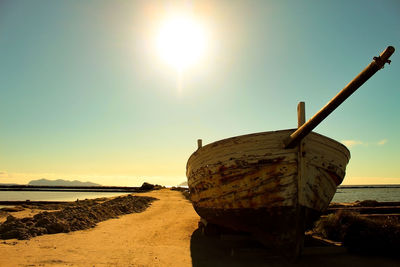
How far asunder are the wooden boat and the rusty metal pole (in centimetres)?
2

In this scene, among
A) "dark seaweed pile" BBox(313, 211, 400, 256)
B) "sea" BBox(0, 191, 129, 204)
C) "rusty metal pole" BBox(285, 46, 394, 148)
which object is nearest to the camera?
"rusty metal pole" BBox(285, 46, 394, 148)

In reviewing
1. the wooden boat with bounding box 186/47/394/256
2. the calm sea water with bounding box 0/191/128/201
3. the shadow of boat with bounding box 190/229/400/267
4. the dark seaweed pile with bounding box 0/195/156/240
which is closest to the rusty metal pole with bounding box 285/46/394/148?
the wooden boat with bounding box 186/47/394/256

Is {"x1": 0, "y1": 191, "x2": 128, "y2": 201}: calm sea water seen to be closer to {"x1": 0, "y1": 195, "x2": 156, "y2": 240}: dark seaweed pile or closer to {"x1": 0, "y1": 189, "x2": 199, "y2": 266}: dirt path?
{"x1": 0, "y1": 195, "x2": 156, "y2": 240}: dark seaweed pile

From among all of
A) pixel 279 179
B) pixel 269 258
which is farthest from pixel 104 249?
pixel 279 179

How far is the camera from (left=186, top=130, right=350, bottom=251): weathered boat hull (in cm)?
520

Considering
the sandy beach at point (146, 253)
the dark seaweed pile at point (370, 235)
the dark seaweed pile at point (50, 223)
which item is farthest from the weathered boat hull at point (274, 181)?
the dark seaweed pile at point (50, 223)

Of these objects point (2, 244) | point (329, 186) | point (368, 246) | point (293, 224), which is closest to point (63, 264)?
point (2, 244)

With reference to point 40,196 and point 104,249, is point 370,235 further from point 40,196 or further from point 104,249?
point 40,196

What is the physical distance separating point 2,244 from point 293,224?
6.36m

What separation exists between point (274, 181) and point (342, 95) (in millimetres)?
2124

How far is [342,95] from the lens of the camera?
411 centimetres

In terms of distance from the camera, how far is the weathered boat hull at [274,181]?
5195 mm

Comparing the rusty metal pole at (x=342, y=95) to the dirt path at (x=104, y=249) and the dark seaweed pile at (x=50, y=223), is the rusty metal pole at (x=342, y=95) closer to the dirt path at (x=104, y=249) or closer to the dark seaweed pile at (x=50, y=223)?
the dirt path at (x=104, y=249)

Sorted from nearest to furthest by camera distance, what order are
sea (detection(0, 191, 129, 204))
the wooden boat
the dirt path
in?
the dirt path → the wooden boat → sea (detection(0, 191, 129, 204))
